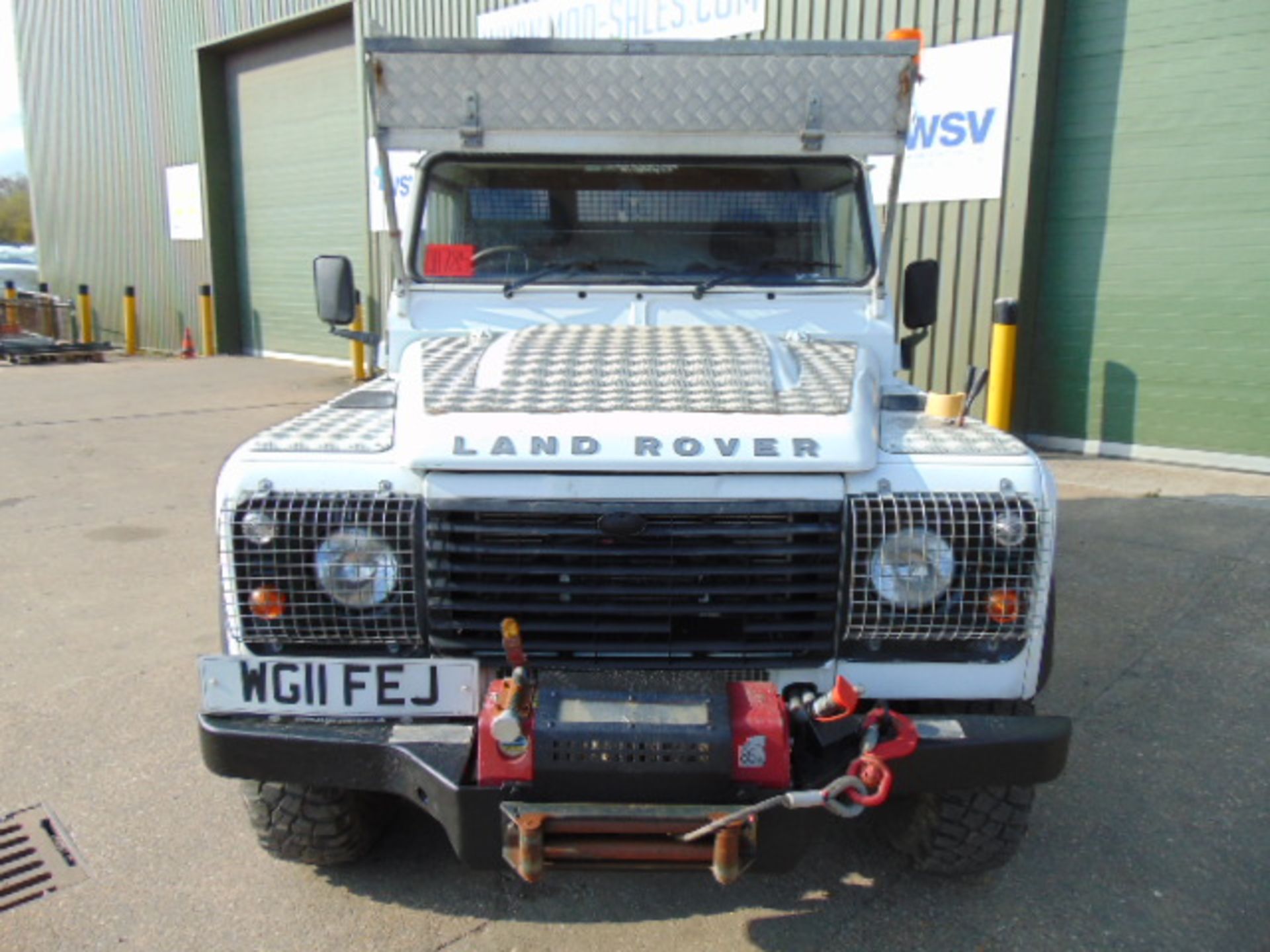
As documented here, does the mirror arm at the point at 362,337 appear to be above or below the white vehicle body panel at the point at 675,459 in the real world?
above

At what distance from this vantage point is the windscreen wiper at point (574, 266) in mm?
3697

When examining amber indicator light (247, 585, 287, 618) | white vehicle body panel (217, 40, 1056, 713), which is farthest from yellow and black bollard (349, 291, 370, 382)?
amber indicator light (247, 585, 287, 618)

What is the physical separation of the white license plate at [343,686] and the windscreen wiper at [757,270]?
178 centimetres

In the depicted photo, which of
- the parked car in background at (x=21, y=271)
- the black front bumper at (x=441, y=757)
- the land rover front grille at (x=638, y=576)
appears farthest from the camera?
the parked car in background at (x=21, y=271)

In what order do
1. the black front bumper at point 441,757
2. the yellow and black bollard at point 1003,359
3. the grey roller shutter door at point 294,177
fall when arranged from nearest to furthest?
1. the black front bumper at point 441,757
2. the yellow and black bollard at point 1003,359
3. the grey roller shutter door at point 294,177

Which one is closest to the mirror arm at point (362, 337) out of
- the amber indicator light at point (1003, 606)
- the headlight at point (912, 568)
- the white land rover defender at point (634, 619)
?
the white land rover defender at point (634, 619)

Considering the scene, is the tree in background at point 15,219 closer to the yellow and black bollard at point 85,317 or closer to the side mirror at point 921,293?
the yellow and black bollard at point 85,317

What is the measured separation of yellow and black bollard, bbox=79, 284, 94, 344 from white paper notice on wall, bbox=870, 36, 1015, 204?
1682 cm

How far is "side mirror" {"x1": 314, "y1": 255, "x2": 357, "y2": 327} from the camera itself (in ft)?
13.3

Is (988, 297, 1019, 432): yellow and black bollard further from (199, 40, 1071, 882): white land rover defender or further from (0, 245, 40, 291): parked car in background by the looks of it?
(0, 245, 40, 291): parked car in background

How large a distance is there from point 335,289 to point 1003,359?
5.66 meters

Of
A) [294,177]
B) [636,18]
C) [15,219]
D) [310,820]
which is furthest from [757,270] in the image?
[15,219]

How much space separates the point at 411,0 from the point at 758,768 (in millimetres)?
12447

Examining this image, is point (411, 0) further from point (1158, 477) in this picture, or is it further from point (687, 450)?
point (687, 450)
